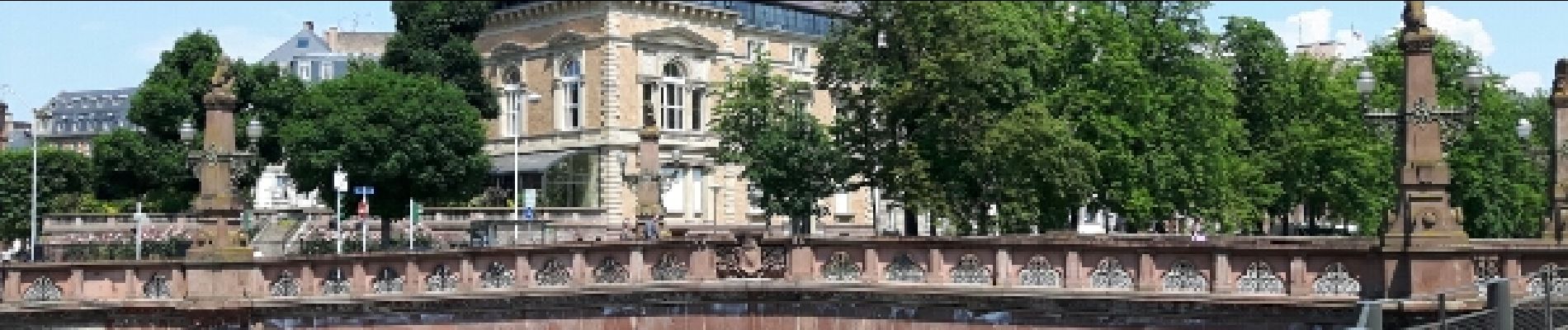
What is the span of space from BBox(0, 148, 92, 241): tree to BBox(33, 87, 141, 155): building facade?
47.2 m

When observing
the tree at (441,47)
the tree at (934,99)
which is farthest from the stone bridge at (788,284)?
the tree at (441,47)

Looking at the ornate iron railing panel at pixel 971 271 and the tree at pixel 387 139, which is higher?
the tree at pixel 387 139

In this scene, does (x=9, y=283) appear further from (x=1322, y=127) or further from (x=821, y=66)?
(x=1322, y=127)

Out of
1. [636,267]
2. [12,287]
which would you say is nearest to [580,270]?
[636,267]

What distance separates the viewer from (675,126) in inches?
3041

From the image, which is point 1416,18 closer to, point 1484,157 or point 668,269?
point 668,269

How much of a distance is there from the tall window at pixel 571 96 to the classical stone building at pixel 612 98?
4cm

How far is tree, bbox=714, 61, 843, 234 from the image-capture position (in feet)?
176

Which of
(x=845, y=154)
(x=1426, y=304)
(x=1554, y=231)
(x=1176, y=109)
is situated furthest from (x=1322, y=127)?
(x=1426, y=304)

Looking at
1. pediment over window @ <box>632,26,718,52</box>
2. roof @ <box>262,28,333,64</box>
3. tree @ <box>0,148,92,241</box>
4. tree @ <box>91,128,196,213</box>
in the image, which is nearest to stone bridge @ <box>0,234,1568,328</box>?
tree @ <box>91,128,196,213</box>

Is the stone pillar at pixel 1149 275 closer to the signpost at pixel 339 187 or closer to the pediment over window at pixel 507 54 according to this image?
the signpost at pixel 339 187

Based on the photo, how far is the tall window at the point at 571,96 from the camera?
7638 cm

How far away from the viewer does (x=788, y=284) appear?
104 ft

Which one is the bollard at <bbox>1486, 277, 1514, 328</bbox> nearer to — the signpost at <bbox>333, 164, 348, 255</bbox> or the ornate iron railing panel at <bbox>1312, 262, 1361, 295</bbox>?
the ornate iron railing panel at <bbox>1312, 262, 1361, 295</bbox>
